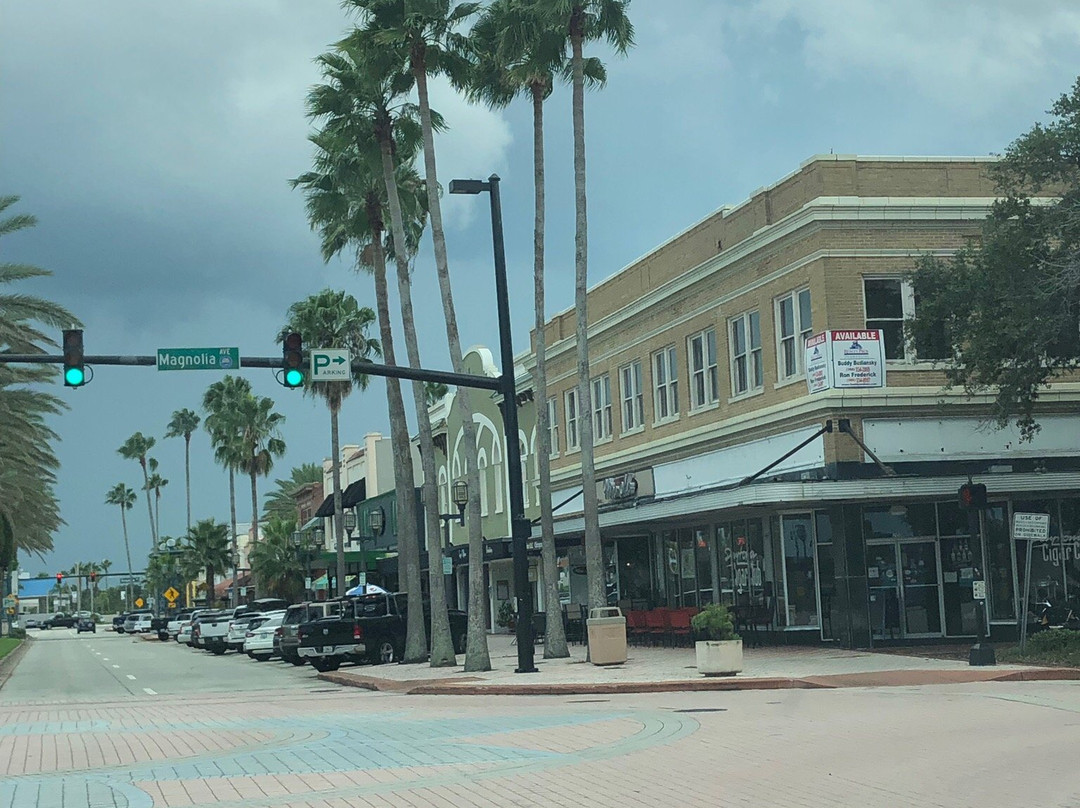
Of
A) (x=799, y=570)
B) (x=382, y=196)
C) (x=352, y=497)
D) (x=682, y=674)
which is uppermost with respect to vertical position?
(x=382, y=196)

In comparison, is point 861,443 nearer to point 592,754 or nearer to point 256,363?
point 256,363

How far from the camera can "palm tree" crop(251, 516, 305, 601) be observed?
260 feet

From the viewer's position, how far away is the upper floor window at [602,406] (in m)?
45.0

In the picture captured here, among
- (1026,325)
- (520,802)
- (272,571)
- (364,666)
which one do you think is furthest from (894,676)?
(272,571)

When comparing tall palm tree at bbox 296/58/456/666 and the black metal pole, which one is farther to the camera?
tall palm tree at bbox 296/58/456/666

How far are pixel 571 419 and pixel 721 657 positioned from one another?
24.2 metres

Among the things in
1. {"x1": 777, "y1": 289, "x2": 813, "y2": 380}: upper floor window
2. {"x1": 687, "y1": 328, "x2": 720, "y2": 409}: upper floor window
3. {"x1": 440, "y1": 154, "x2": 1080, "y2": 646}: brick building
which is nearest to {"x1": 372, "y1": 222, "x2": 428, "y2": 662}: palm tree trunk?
{"x1": 440, "y1": 154, "x2": 1080, "y2": 646}: brick building

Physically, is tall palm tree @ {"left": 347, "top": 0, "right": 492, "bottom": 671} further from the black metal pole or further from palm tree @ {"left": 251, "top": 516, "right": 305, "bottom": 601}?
palm tree @ {"left": 251, "top": 516, "right": 305, "bottom": 601}

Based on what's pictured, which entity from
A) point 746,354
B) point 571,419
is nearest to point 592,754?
point 746,354

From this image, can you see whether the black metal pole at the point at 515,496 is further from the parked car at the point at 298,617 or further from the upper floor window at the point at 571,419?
the upper floor window at the point at 571,419

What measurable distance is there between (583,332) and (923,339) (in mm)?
7502

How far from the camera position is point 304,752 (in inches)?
596

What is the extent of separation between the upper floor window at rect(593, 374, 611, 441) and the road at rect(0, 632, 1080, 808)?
2165 centimetres

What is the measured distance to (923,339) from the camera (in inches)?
1155
